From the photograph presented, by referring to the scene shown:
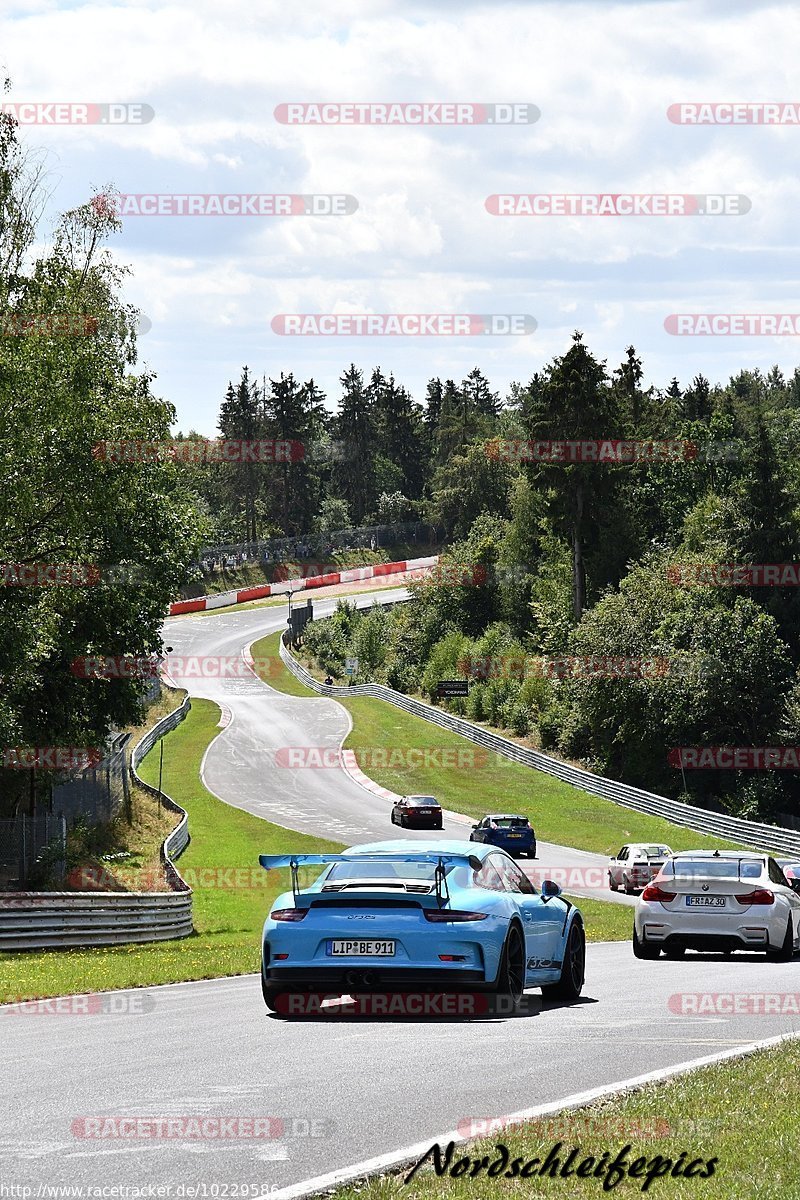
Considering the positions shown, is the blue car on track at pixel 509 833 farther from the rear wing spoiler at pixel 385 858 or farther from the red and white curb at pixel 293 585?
the red and white curb at pixel 293 585

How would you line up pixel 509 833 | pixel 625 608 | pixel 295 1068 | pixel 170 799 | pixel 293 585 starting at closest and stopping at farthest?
pixel 295 1068 < pixel 509 833 < pixel 170 799 < pixel 625 608 < pixel 293 585

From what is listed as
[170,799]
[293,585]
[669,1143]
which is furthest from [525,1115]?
[293,585]

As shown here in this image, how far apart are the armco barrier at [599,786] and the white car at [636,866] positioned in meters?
13.0

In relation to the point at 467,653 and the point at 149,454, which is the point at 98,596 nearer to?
the point at 149,454

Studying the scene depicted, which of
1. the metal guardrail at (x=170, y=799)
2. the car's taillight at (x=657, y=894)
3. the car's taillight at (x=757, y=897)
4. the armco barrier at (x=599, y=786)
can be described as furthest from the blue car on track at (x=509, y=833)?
the car's taillight at (x=757, y=897)

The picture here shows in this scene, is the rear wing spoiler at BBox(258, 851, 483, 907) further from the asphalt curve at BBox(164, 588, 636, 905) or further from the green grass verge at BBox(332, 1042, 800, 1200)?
the asphalt curve at BBox(164, 588, 636, 905)

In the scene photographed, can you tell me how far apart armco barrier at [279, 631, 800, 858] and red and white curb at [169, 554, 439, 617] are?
2855 cm

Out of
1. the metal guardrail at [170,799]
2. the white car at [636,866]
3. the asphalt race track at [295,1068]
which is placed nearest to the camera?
the asphalt race track at [295,1068]

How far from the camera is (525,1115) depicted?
7.51 meters

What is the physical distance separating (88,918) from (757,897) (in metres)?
12.7

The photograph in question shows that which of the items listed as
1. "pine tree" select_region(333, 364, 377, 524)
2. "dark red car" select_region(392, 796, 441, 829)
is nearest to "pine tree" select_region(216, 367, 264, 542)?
"pine tree" select_region(333, 364, 377, 524)

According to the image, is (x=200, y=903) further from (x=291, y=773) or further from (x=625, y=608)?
(x=625, y=608)

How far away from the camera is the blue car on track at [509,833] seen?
4748 cm

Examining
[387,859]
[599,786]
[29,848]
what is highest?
[387,859]
